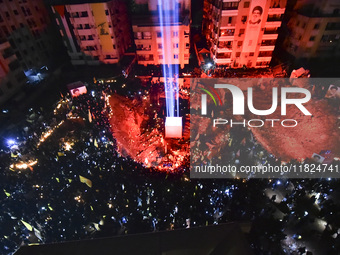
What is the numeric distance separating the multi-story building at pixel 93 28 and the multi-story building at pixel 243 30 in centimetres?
1288

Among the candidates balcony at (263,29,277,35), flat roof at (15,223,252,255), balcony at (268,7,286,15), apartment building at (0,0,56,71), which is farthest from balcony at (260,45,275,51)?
apartment building at (0,0,56,71)

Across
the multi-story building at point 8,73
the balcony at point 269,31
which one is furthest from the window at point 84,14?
the balcony at point 269,31

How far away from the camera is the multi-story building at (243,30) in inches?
841

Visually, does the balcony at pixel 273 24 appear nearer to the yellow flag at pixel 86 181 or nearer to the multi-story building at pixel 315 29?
the multi-story building at pixel 315 29

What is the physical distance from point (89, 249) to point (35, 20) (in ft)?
115

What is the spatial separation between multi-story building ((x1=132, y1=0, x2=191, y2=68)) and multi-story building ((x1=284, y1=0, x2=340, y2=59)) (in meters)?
14.1

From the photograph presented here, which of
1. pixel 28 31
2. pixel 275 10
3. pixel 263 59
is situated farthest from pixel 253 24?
pixel 28 31

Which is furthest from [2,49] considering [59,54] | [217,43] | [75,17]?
[217,43]

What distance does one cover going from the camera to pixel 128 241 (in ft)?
13.3

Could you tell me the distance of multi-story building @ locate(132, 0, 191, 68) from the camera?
76.3ft

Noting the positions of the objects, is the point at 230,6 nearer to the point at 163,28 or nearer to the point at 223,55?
the point at 223,55

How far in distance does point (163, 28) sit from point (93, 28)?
31.0 ft

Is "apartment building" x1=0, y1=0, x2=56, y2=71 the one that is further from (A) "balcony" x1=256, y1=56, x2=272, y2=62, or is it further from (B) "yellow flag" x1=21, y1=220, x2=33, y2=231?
(A) "balcony" x1=256, y1=56, x2=272, y2=62

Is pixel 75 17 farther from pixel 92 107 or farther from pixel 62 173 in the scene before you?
pixel 62 173
